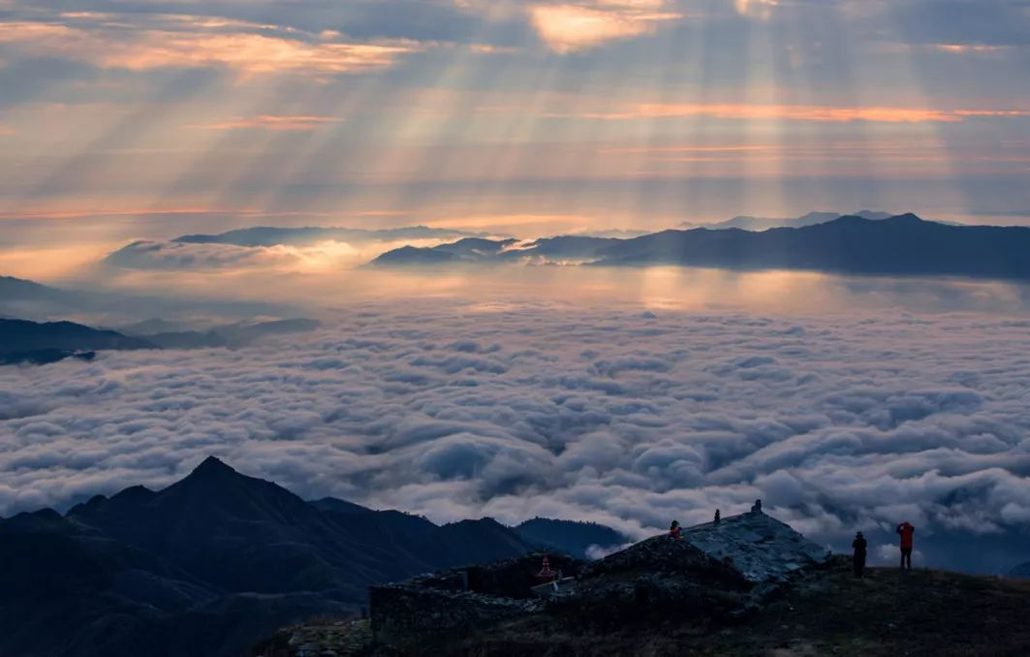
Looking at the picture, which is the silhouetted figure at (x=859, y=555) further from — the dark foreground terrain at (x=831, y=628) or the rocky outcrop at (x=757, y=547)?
the rocky outcrop at (x=757, y=547)

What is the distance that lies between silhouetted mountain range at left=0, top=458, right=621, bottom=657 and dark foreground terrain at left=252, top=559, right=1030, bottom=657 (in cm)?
8126

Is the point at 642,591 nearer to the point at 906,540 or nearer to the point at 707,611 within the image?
the point at 707,611

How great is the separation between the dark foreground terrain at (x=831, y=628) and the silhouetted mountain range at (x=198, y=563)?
81.3m

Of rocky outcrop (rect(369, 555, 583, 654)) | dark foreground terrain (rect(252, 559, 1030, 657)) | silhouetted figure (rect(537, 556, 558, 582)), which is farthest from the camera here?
silhouetted figure (rect(537, 556, 558, 582))

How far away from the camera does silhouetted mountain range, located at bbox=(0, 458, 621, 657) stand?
434 feet

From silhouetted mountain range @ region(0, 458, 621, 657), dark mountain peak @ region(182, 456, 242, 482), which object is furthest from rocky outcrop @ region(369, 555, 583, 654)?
dark mountain peak @ region(182, 456, 242, 482)

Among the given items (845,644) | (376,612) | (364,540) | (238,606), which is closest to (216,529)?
(364,540)

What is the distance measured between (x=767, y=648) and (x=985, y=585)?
8.45 m

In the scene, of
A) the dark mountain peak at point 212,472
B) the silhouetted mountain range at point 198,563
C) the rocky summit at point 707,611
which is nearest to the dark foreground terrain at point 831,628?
the rocky summit at point 707,611

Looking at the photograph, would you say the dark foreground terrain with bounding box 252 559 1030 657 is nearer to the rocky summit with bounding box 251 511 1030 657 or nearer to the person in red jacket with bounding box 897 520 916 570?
the rocky summit with bounding box 251 511 1030 657

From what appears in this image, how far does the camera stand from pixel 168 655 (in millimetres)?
128625

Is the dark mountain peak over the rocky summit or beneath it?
beneath

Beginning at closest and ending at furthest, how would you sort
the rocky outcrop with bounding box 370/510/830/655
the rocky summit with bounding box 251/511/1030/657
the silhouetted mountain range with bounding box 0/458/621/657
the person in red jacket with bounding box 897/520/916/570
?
the rocky summit with bounding box 251/511/1030/657 < the rocky outcrop with bounding box 370/510/830/655 < the person in red jacket with bounding box 897/520/916/570 < the silhouetted mountain range with bounding box 0/458/621/657

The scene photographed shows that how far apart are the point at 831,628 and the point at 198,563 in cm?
14688
